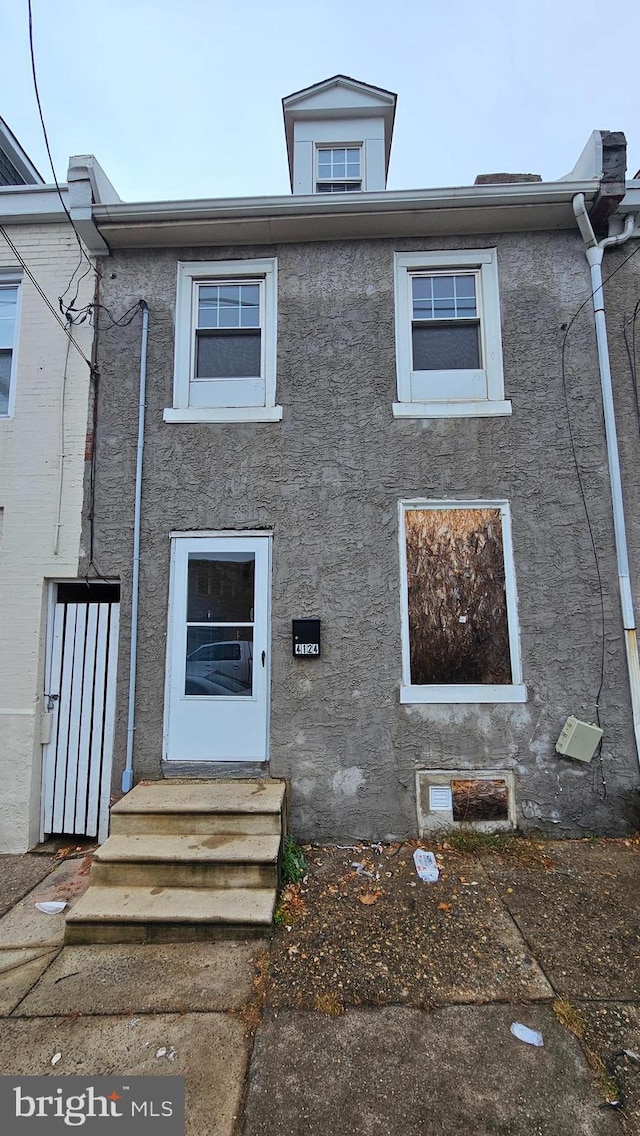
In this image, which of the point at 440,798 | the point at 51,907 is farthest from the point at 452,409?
the point at 51,907

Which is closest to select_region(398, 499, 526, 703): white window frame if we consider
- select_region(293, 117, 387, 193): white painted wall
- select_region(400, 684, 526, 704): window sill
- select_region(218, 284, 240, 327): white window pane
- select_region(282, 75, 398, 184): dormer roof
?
select_region(400, 684, 526, 704): window sill

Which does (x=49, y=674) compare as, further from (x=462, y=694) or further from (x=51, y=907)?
(x=462, y=694)

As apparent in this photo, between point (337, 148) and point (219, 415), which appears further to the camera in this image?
point (337, 148)

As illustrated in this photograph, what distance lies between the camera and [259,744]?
445cm

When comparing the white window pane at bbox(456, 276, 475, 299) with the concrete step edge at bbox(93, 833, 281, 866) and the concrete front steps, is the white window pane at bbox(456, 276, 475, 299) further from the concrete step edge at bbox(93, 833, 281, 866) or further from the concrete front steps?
the concrete step edge at bbox(93, 833, 281, 866)

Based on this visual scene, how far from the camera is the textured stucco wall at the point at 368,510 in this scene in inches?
172

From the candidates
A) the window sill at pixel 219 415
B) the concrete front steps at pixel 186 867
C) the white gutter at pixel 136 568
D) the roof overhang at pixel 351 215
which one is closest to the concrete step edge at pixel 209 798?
the concrete front steps at pixel 186 867

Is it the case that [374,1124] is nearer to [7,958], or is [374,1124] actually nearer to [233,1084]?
[233,1084]

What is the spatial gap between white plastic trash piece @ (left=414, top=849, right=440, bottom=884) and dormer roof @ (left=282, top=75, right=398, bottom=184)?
7546 mm

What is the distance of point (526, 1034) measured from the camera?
7.97 feet

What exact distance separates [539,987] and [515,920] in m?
0.55

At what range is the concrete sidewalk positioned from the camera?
2.10 m

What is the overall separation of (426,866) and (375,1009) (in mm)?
1380

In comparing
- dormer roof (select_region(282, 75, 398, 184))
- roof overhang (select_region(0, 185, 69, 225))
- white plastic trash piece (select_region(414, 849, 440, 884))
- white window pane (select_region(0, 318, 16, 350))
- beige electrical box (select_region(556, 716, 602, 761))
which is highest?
dormer roof (select_region(282, 75, 398, 184))
